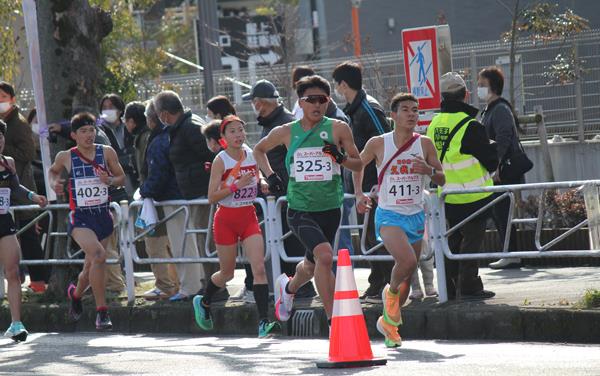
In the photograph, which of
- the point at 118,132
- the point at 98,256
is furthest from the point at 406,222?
the point at 118,132

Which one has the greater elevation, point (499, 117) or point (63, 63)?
point (63, 63)

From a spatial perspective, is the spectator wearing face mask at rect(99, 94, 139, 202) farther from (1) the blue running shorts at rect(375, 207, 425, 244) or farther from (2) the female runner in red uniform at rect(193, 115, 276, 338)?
(1) the blue running shorts at rect(375, 207, 425, 244)

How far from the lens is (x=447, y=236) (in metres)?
12.0

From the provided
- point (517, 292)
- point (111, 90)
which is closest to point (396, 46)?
point (111, 90)

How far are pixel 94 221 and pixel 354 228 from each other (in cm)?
234

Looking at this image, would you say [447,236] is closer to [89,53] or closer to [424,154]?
[424,154]

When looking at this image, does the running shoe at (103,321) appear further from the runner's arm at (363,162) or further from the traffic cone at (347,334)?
the traffic cone at (347,334)

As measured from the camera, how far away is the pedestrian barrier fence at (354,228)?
37.0ft

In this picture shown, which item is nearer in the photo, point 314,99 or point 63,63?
point 314,99

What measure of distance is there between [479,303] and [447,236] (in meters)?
0.67

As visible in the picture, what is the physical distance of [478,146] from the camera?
12227 mm

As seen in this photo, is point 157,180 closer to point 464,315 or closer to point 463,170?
point 463,170

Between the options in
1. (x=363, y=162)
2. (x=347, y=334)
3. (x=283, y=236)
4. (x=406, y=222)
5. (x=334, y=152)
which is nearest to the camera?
(x=347, y=334)

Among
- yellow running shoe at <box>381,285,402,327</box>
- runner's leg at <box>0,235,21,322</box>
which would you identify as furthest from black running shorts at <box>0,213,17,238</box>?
yellow running shoe at <box>381,285,402,327</box>
